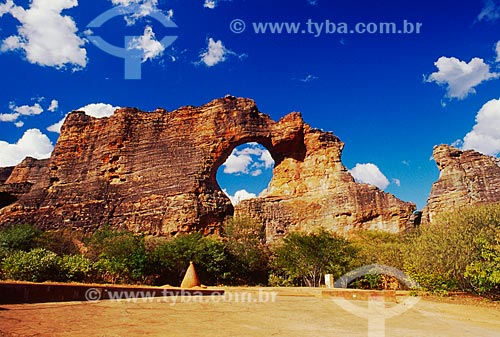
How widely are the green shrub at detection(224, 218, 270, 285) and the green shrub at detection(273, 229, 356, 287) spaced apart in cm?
369

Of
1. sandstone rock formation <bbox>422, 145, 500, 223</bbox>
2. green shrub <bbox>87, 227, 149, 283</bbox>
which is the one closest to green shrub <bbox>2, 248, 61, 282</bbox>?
green shrub <bbox>87, 227, 149, 283</bbox>

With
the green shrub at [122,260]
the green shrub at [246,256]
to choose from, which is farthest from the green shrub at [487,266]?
the green shrub at [246,256]

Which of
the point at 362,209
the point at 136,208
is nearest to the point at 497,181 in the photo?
the point at 362,209

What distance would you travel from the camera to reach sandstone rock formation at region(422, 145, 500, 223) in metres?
42.7

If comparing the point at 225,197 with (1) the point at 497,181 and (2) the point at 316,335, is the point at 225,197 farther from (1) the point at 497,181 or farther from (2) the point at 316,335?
(2) the point at 316,335

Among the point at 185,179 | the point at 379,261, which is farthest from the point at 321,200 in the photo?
the point at 379,261

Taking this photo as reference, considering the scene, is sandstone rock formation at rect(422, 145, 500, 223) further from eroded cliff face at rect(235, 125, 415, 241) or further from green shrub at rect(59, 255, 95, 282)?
green shrub at rect(59, 255, 95, 282)

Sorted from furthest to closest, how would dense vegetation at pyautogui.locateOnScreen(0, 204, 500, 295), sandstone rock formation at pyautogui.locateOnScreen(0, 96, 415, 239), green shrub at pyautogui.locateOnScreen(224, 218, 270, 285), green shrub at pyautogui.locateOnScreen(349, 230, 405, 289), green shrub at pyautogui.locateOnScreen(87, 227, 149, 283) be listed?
sandstone rock formation at pyautogui.locateOnScreen(0, 96, 415, 239)
green shrub at pyautogui.locateOnScreen(224, 218, 270, 285)
green shrub at pyautogui.locateOnScreen(349, 230, 405, 289)
green shrub at pyautogui.locateOnScreen(87, 227, 149, 283)
dense vegetation at pyautogui.locateOnScreen(0, 204, 500, 295)

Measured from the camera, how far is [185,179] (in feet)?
166

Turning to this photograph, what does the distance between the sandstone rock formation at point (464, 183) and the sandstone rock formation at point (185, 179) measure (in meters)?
3.06

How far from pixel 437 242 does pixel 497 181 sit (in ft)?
115

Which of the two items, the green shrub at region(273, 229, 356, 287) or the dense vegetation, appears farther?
the green shrub at region(273, 229, 356, 287)

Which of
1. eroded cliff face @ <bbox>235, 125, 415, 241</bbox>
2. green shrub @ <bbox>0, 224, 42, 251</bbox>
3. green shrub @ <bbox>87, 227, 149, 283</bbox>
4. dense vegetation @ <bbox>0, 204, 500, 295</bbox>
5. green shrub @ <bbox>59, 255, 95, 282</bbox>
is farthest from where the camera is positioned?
eroded cliff face @ <bbox>235, 125, 415, 241</bbox>

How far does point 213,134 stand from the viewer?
53.1 meters
